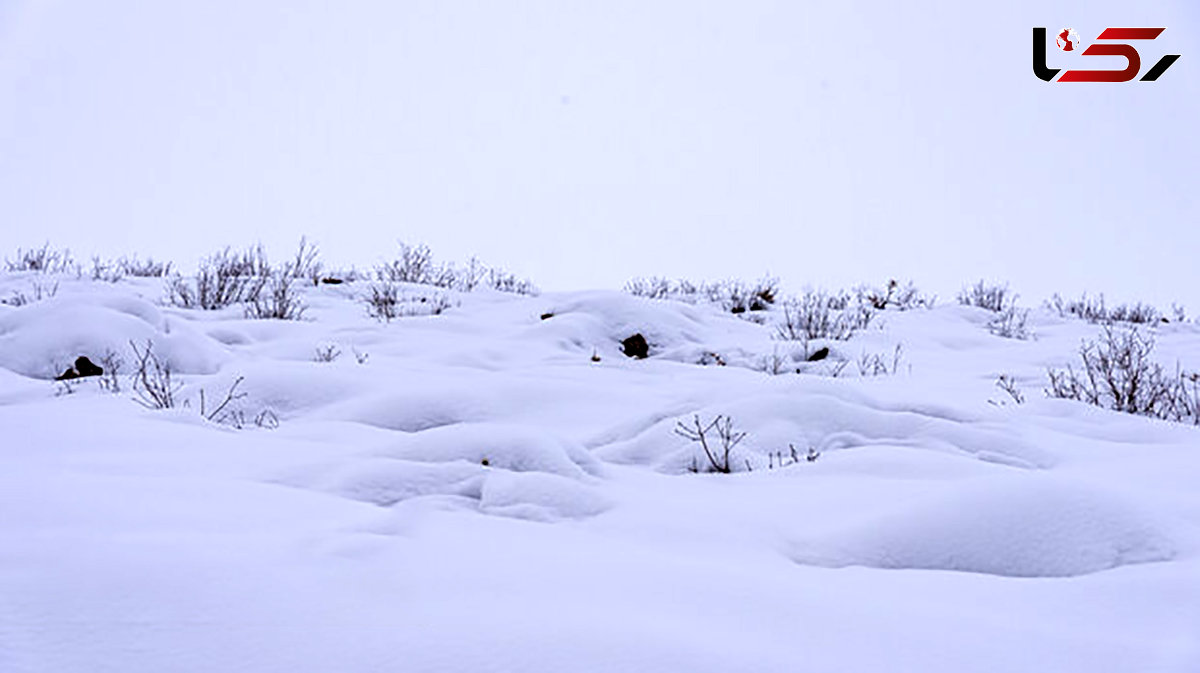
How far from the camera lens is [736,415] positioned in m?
2.96

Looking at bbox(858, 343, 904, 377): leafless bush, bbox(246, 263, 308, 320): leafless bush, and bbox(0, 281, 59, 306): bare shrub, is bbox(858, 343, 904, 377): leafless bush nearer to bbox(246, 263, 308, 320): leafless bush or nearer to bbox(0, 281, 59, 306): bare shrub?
bbox(246, 263, 308, 320): leafless bush

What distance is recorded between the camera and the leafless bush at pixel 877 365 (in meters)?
4.80

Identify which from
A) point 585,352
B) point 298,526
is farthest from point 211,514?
point 585,352

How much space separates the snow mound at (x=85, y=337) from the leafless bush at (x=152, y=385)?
0.17ft

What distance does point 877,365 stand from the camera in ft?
16.0

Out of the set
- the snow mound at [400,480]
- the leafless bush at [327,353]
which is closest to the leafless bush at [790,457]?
the snow mound at [400,480]

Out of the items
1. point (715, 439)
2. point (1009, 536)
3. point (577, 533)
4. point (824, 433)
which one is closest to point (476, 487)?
point (577, 533)

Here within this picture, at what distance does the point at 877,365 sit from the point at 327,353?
10.3 feet

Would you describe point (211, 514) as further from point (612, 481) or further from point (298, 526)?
point (612, 481)

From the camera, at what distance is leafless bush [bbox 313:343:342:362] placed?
424 centimetres

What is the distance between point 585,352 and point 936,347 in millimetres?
2792

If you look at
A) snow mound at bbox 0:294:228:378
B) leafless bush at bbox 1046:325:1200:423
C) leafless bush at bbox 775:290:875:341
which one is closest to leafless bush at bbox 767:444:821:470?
leafless bush at bbox 1046:325:1200:423

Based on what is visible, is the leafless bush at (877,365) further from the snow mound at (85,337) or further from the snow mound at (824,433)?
the snow mound at (85,337)

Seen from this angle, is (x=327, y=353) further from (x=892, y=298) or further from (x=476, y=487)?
(x=892, y=298)
